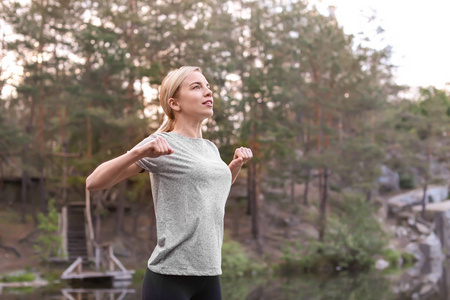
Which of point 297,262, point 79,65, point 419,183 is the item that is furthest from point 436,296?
point 419,183

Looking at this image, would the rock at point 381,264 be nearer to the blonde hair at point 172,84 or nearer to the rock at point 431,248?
the rock at point 431,248

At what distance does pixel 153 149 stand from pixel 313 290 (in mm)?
13290

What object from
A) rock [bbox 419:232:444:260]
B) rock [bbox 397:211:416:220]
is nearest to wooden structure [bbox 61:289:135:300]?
rock [bbox 419:232:444:260]

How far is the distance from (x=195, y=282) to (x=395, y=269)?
20811 millimetres

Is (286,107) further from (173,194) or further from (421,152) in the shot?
(173,194)

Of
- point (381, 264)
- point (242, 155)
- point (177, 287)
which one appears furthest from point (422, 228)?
point (177, 287)

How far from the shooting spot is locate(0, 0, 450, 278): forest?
19.5 meters

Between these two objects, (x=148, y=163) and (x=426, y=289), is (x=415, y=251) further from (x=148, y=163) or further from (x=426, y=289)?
(x=148, y=163)

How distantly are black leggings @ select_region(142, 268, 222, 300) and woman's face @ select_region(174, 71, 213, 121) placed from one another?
1.75 ft

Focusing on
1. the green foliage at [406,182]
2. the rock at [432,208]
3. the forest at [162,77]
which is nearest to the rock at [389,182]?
the green foliage at [406,182]

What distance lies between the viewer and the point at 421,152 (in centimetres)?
3127

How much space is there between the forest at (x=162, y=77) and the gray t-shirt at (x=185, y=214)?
16418 mm

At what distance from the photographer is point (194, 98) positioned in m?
2.03

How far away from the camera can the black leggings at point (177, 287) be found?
6.13 feet
